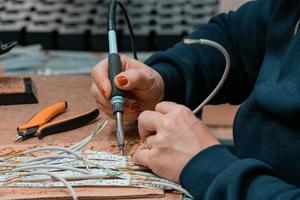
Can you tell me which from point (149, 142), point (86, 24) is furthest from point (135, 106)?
point (86, 24)

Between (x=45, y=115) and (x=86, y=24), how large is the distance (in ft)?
2.53

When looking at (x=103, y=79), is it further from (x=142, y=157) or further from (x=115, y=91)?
(x=142, y=157)

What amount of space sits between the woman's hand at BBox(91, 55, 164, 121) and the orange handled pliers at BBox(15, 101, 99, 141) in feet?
0.12

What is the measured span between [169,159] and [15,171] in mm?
194

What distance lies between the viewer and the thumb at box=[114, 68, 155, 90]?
2.42 feet

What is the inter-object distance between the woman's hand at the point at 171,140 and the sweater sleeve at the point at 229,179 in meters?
0.02

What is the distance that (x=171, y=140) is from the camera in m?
0.64

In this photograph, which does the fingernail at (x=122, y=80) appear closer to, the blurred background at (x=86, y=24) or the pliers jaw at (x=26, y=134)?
the pliers jaw at (x=26, y=134)

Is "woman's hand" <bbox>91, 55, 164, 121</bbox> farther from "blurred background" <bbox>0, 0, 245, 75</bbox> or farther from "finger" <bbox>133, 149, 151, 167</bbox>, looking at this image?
"blurred background" <bbox>0, 0, 245, 75</bbox>

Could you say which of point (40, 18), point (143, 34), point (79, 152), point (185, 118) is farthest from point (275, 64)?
point (40, 18)

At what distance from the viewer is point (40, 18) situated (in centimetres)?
152

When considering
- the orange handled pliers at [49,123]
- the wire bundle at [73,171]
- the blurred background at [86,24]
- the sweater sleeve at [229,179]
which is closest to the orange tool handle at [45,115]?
the orange handled pliers at [49,123]

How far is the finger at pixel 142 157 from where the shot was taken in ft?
2.06

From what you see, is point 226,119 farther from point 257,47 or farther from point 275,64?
point 275,64
